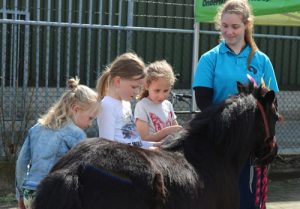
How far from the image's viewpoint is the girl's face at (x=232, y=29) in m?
3.76

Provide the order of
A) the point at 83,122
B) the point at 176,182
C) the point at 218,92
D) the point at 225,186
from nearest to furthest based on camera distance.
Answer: the point at 176,182 → the point at 225,186 → the point at 83,122 → the point at 218,92

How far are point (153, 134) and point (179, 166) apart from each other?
1.14 metres

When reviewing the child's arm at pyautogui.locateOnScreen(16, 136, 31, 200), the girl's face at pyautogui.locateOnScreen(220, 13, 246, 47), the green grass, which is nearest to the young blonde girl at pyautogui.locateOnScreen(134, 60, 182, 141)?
the girl's face at pyautogui.locateOnScreen(220, 13, 246, 47)

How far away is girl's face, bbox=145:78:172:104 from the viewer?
4.09m

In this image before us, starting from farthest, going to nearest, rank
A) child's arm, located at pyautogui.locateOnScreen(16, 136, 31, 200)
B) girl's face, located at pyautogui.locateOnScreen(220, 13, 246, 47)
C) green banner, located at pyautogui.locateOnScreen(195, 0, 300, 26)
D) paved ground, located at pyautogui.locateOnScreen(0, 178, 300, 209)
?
1. paved ground, located at pyautogui.locateOnScreen(0, 178, 300, 209)
2. green banner, located at pyautogui.locateOnScreen(195, 0, 300, 26)
3. girl's face, located at pyautogui.locateOnScreen(220, 13, 246, 47)
4. child's arm, located at pyautogui.locateOnScreen(16, 136, 31, 200)

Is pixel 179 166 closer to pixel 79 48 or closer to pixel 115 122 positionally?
pixel 115 122

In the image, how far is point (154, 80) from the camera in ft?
13.5

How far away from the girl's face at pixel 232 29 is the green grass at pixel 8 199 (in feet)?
11.5

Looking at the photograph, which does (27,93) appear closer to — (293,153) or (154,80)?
(154,80)

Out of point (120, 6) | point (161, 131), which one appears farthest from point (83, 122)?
point (120, 6)

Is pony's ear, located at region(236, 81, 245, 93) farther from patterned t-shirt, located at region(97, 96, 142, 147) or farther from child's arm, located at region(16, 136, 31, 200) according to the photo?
child's arm, located at region(16, 136, 31, 200)

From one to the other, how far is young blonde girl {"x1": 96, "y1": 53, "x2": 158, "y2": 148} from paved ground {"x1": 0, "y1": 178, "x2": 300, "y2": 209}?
2935mm

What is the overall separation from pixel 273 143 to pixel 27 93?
4.04 meters

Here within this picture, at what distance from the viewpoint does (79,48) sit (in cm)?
724
